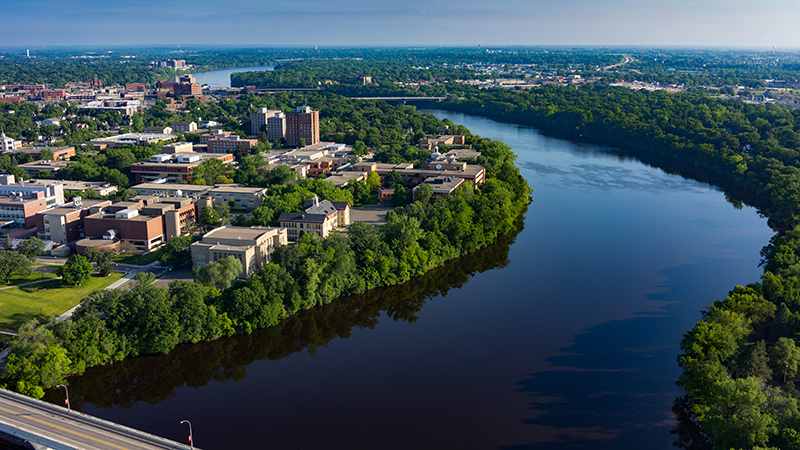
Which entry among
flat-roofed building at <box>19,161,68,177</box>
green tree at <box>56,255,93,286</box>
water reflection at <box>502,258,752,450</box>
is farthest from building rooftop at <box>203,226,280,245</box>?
flat-roofed building at <box>19,161,68,177</box>

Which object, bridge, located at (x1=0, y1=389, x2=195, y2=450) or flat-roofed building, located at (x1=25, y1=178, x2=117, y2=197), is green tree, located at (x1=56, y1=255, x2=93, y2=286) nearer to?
bridge, located at (x1=0, y1=389, x2=195, y2=450)

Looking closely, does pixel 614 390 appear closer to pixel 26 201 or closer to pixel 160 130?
pixel 26 201

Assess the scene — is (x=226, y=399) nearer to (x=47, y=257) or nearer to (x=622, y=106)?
(x=47, y=257)

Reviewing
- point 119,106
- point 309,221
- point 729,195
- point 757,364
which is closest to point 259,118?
point 119,106

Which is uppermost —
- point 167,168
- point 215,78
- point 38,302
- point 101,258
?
point 215,78

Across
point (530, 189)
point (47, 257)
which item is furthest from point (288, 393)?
point (530, 189)
